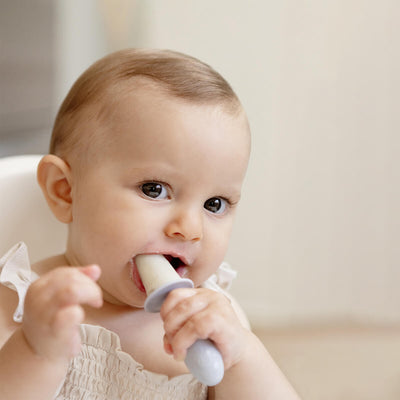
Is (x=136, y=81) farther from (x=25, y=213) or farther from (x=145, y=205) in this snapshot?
(x=25, y=213)

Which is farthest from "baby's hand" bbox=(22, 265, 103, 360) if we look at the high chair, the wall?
the wall

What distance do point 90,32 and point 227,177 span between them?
1.08 m

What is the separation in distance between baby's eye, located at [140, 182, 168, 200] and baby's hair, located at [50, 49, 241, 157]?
10cm

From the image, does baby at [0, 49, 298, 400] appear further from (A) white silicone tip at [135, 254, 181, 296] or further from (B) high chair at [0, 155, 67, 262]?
(B) high chair at [0, 155, 67, 262]

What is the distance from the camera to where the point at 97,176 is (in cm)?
69

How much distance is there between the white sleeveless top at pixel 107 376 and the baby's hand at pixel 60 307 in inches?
6.0

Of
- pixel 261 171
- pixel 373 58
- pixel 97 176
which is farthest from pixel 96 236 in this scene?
pixel 373 58

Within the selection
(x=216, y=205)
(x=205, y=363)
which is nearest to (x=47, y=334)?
(x=205, y=363)

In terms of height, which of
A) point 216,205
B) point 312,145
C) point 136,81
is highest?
point 136,81

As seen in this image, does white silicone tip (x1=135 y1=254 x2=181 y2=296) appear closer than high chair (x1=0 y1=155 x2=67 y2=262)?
Yes

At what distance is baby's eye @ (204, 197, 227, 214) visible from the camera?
0.71m

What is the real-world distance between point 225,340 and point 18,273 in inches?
11.0

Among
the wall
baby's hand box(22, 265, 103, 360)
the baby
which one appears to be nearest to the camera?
baby's hand box(22, 265, 103, 360)

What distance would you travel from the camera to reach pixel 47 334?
528 millimetres
